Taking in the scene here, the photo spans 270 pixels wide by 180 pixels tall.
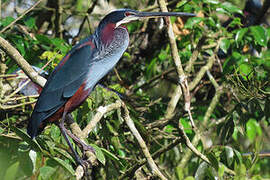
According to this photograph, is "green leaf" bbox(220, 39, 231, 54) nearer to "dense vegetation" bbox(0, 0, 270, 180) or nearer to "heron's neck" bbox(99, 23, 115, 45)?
"dense vegetation" bbox(0, 0, 270, 180)

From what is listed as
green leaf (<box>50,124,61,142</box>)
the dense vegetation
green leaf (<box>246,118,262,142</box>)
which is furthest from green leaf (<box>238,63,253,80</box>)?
green leaf (<box>50,124,61,142</box>)

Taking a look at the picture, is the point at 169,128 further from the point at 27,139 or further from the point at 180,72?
the point at 27,139

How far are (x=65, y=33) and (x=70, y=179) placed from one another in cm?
274

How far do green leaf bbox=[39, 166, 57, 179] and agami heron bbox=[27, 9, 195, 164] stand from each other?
28.4 inches

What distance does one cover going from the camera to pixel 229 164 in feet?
7.21

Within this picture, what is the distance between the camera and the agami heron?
230 cm

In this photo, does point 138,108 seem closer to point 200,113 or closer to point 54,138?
point 200,113

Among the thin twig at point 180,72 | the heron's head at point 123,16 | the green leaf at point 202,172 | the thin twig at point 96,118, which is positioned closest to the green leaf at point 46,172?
the thin twig at point 96,118

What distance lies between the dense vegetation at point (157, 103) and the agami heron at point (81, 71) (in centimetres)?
13

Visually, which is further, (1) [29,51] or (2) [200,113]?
(2) [200,113]

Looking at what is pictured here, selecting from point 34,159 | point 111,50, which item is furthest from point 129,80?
point 34,159

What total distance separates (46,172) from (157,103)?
2.15 m

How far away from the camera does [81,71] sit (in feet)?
7.66

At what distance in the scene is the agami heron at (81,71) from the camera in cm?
230
